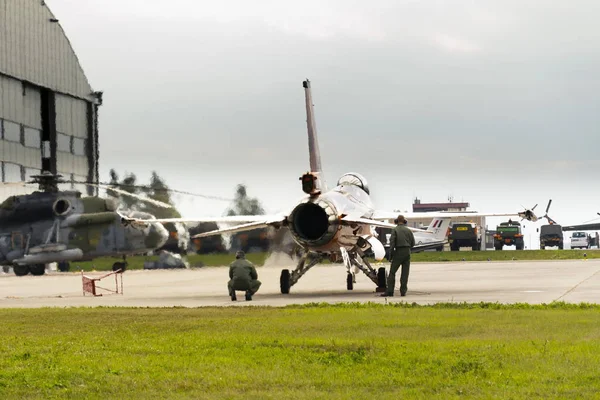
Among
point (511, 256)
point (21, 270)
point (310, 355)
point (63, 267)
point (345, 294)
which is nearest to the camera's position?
point (310, 355)

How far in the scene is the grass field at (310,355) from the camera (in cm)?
1036

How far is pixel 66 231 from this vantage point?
56031mm

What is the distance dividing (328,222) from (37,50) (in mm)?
40751

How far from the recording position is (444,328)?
53.2 ft

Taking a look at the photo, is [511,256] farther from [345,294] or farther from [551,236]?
[551,236]

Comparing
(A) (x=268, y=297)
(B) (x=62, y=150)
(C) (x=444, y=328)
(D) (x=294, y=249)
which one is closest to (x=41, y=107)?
(B) (x=62, y=150)

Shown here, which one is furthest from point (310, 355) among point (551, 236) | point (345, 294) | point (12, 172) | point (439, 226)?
point (551, 236)

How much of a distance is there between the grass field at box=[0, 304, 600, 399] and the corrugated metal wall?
1738 inches

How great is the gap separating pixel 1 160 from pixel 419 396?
5380 centimetres

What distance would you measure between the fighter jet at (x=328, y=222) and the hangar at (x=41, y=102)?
30.7 meters

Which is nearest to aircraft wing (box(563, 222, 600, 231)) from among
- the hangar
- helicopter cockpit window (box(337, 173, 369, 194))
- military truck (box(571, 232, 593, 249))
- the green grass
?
military truck (box(571, 232, 593, 249))

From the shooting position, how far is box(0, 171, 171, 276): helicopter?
5488 centimetres

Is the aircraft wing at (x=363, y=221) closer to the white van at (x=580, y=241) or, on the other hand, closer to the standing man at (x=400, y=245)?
the standing man at (x=400, y=245)

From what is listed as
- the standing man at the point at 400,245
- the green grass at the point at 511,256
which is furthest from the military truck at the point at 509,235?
the standing man at the point at 400,245
